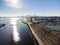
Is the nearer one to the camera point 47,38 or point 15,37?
point 47,38

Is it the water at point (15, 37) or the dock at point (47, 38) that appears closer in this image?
the dock at point (47, 38)

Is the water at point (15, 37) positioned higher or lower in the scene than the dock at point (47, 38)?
lower

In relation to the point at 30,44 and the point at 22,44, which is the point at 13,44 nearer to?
the point at 22,44

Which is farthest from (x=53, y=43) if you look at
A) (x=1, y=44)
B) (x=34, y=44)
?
(x=1, y=44)

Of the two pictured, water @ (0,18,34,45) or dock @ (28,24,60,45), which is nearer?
dock @ (28,24,60,45)

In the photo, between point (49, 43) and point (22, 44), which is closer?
point (49, 43)

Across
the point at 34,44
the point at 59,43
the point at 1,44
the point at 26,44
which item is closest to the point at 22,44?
the point at 26,44

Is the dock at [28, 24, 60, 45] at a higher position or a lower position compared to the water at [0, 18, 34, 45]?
higher

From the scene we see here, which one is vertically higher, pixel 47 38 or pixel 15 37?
pixel 47 38

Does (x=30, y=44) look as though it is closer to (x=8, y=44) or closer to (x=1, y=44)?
(x=8, y=44)
